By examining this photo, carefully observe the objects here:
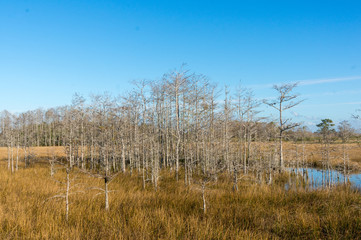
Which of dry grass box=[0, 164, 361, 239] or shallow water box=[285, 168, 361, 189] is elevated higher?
dry grass box=[0, 164, 361, 239]

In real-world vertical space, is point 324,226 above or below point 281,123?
below

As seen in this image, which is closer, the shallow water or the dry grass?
the dry grass

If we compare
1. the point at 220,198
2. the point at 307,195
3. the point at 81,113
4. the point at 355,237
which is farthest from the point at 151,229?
the point at 81,113

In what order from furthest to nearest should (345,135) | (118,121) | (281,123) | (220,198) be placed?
(281,123) → (345,135) → (118,121) → (220,198)

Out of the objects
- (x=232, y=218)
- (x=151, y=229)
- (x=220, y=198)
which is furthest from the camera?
(x=220, y=198)

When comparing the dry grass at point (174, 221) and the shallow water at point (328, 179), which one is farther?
the shallow water at point (328, 179)

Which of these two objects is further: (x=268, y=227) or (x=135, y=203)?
(x=135, y=203)

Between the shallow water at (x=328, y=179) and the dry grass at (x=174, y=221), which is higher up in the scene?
the dry grass at (x=174, y=221)

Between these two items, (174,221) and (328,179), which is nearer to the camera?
(174,221)


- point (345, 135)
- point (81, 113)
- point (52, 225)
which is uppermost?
point (81, 113)

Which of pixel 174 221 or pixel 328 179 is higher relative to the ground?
pixel 174 221

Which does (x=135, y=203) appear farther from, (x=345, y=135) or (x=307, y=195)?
(x=345, y=135)

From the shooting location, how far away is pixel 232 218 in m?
6.13

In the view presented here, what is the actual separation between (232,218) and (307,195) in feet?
15.8
